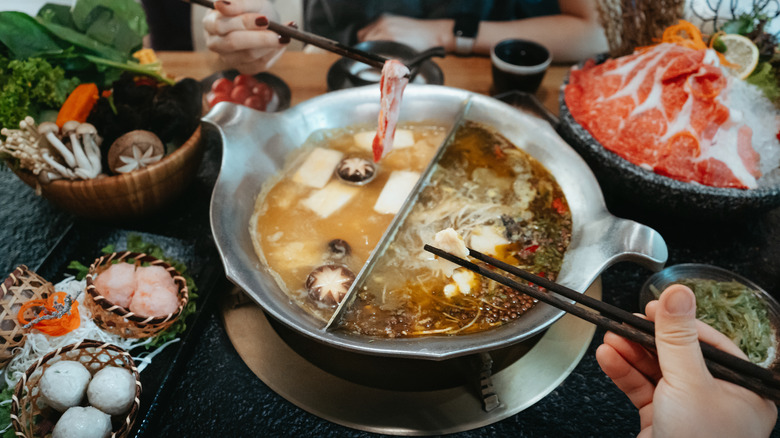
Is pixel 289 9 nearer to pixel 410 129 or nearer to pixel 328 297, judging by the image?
pixel 410 129

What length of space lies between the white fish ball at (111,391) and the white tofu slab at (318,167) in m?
1.17

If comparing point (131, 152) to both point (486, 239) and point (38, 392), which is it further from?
point (486, 239)

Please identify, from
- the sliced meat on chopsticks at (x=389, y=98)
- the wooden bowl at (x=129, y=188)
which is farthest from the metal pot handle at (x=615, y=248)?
the wooden bowl at (x=129, y=188)

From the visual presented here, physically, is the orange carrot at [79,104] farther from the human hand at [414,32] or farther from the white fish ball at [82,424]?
the human hand at [414,32]

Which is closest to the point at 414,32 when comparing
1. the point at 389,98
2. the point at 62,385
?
the point at 389,98

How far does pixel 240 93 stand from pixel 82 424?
2.00 metres

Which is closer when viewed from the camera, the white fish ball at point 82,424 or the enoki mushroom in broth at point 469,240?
the white fish ball at point 82,424

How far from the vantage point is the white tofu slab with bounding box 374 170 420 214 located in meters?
2.27

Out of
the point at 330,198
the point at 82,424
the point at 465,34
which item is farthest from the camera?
the point at 465,34

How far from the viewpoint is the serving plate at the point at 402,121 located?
5.01 ft

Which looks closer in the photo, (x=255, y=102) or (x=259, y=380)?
(x=259, y=380)

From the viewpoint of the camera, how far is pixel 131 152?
6.95 ft

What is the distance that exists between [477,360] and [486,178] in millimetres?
994

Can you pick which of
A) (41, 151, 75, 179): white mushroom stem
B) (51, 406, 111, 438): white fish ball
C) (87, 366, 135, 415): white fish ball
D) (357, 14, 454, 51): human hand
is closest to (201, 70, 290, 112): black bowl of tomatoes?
(41, 151, 75, 179): white mushroom stem
